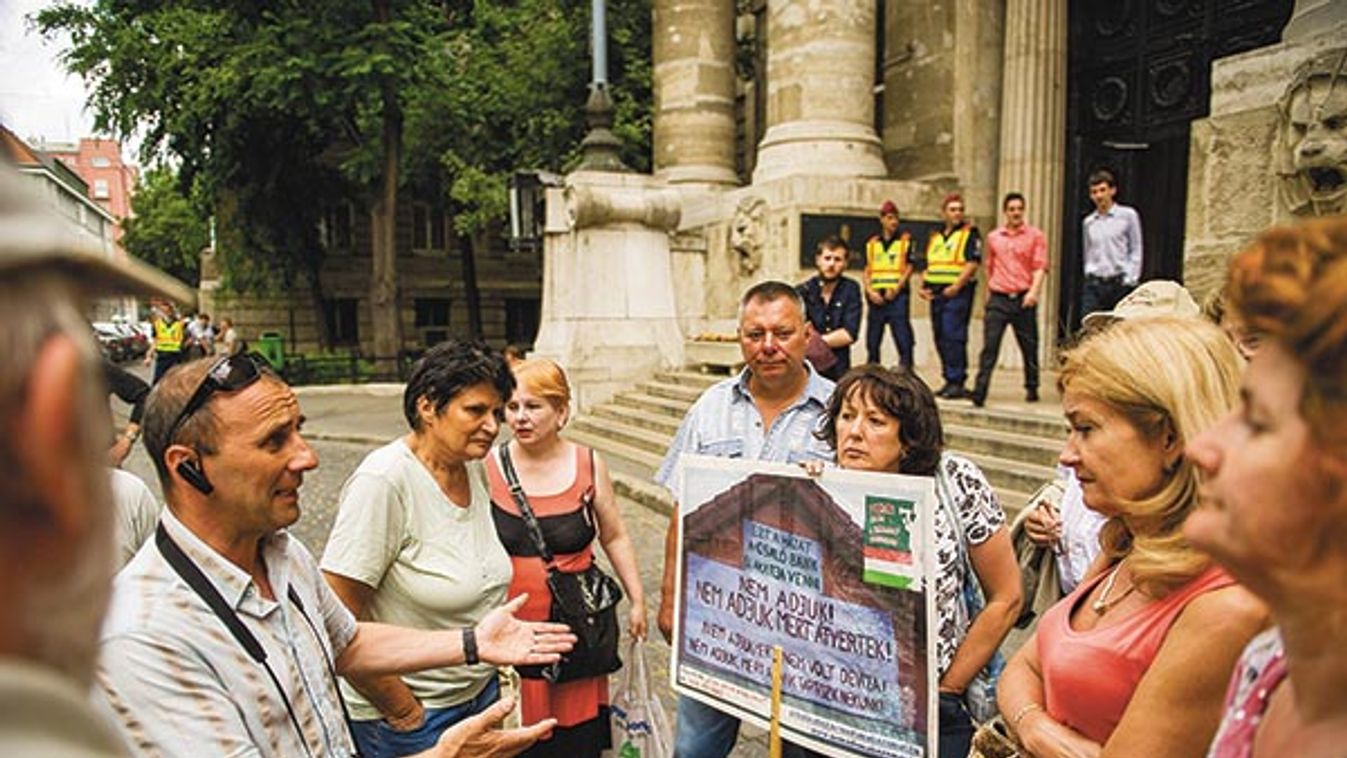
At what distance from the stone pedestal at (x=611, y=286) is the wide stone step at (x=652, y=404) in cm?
39

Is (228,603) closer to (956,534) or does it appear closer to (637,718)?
(637,718)

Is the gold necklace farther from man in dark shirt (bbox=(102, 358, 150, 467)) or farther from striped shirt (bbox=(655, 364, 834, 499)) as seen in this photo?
man in dark shirt (bbox=(102, 358, 150, 467))

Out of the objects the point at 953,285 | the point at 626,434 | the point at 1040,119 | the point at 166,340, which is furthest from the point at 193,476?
the point at 166,340

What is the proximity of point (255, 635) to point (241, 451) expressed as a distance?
377 millimetres

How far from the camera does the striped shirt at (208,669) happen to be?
1.48 metres

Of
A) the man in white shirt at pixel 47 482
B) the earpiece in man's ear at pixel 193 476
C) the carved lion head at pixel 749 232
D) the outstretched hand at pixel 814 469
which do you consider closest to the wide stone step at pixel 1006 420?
the carved lion head at pixel 749 232

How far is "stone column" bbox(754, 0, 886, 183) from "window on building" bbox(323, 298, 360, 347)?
2541 cm

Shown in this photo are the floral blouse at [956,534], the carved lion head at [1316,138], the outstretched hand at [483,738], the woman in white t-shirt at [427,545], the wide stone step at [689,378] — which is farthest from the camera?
the wide stone step at [689,378]

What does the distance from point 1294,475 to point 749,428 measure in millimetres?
2501

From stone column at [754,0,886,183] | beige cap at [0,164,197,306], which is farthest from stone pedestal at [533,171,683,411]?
beige cap at [0,164,197,306]

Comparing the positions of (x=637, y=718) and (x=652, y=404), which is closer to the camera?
(x=637, y=718)

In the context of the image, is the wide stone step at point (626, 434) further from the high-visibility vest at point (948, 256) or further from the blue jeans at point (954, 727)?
the blue jeans at point (954, 727)

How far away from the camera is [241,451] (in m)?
1.83

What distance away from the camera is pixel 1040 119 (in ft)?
39.1
